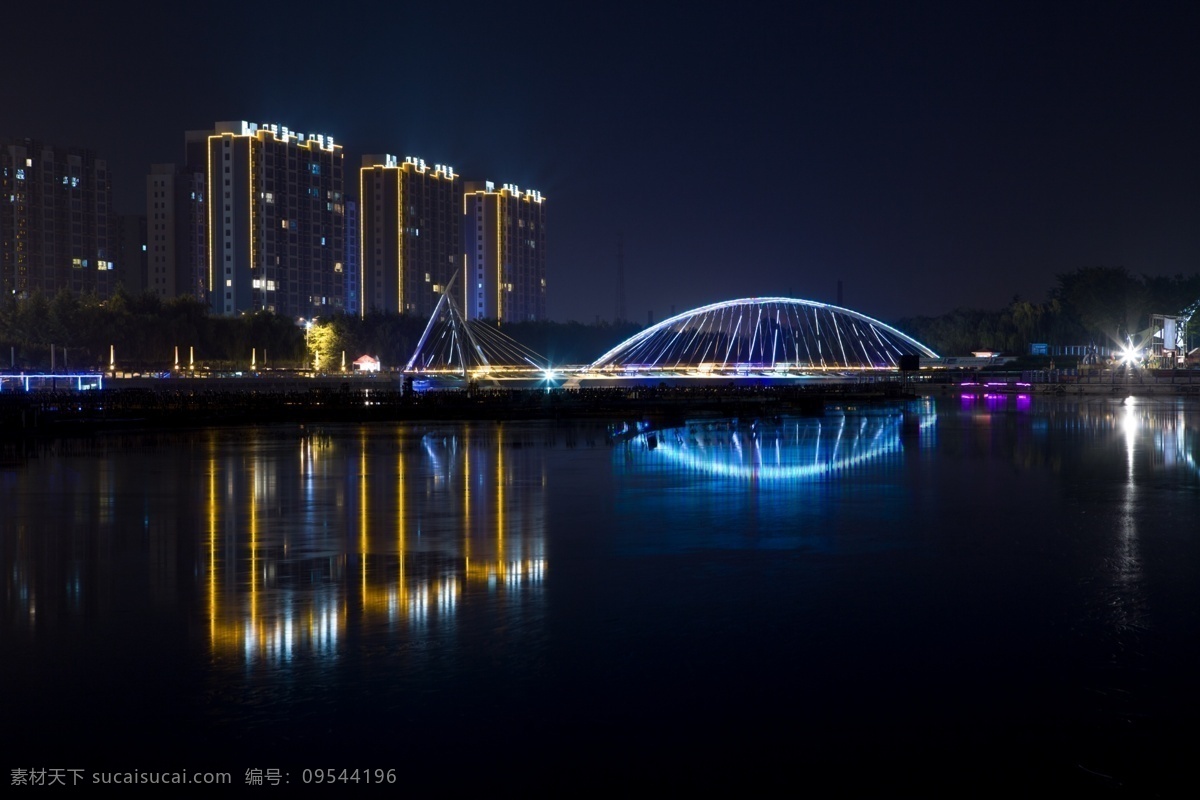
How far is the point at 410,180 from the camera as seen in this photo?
166m

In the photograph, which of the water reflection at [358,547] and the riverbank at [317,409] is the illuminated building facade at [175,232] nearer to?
the riverbank at [317,409]

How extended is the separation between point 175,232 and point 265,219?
2289 cm

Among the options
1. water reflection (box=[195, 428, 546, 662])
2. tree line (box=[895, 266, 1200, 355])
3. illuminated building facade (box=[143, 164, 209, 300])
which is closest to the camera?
water reflection (box=[195, 428, 546, 662])

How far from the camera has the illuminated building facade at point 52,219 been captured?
15262 cm

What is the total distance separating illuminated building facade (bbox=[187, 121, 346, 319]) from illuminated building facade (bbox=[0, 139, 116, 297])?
20.2 m

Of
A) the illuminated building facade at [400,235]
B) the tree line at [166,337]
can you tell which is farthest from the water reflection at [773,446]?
the illuminated building facade at [400,235]

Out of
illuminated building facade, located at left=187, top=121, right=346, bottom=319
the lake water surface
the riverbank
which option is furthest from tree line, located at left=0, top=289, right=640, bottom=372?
the lake water surface

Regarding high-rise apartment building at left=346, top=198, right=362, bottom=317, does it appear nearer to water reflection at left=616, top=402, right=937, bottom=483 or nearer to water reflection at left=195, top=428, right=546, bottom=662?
water reflection at left=616, top=402, right=937, bottom=483

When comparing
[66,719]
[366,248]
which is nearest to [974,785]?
[66,719]

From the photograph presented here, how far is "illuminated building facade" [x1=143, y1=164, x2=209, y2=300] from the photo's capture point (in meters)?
155

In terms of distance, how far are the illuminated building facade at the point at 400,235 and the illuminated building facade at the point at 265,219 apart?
10.6 metres

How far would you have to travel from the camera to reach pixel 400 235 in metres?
164

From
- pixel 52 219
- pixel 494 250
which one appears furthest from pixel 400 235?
pixel 52 219

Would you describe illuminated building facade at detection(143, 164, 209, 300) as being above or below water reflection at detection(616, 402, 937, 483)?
above
